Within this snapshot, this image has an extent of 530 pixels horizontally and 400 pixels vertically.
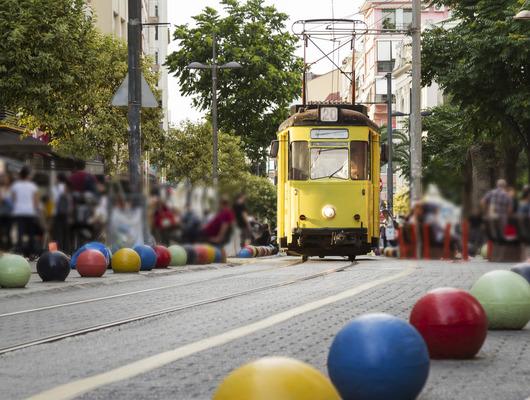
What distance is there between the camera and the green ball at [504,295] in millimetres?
38438

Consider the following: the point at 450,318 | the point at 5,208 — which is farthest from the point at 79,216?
the point at 450,318

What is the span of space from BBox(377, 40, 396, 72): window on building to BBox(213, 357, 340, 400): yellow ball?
14583mm

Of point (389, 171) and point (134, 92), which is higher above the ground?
point (134, 92)

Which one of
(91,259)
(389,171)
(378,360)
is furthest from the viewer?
(378,360)

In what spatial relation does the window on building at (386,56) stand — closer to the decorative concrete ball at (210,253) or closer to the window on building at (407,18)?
the window on building at (407,18)

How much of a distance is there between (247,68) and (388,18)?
1.15 feet

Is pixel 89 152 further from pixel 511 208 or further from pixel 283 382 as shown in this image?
pixel 283 382

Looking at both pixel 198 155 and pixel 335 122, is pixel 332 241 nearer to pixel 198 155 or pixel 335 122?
pixel 335 122

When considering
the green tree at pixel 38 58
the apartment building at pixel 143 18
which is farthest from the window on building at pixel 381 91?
the green tree at pixel 38 58

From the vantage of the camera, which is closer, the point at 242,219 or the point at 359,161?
the point at 242,219

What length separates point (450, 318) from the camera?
111 feet

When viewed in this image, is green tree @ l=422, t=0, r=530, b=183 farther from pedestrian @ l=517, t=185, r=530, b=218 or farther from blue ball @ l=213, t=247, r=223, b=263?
blue ball @ l=213, t=247, r=223, b=263

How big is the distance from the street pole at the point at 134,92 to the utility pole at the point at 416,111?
578 mm

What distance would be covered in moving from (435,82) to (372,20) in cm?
28
